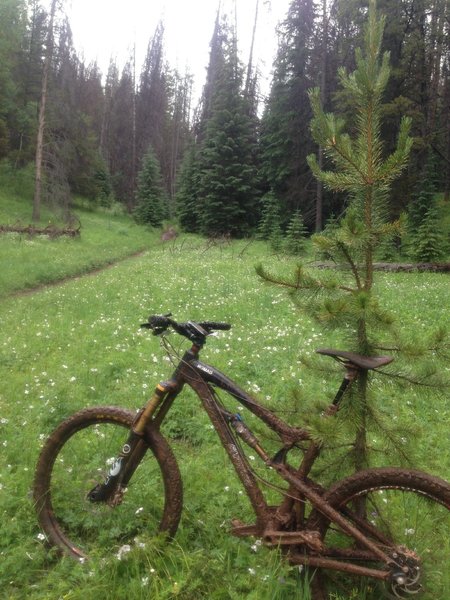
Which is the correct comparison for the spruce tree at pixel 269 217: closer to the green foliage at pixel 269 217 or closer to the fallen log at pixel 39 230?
the green foliage at pixel 269 217

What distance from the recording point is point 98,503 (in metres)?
3.34

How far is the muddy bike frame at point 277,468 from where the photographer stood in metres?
2.57

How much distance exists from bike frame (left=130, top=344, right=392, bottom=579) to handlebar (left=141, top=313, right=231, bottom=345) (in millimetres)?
78

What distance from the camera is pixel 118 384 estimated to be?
245 inches

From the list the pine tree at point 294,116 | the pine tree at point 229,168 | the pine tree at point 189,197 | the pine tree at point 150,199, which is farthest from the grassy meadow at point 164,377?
the pine tree at point 150,199

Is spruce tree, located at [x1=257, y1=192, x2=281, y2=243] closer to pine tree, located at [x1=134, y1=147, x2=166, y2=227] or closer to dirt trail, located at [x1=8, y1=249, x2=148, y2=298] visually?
dirt trail, located at [x1=8, y1=249, x2=148, y2=298]

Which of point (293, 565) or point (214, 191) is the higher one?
point (214, 191)

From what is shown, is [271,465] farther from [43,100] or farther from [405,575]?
[43,100]

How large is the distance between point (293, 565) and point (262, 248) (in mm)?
23957

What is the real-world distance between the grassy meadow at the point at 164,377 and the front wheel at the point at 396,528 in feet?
0.89

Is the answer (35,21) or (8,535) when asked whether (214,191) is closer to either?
(35,21)

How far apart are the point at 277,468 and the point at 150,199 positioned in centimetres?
3711

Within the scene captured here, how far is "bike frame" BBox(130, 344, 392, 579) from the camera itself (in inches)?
101

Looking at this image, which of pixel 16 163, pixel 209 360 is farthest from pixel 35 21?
pixel 209 360
